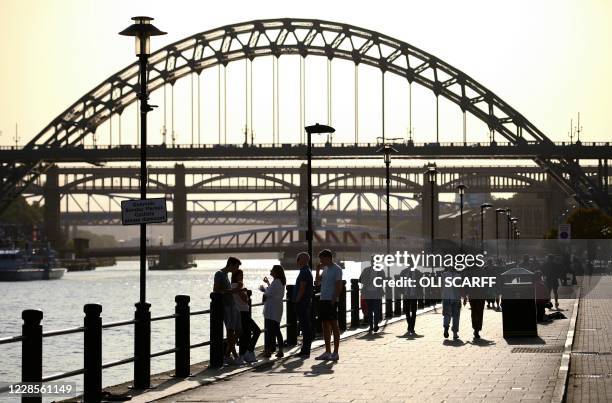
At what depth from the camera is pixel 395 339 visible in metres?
32.0

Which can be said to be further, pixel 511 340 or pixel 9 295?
pixel 9 295

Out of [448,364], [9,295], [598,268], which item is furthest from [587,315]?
[9,295]

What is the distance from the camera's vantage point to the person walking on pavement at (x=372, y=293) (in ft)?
114

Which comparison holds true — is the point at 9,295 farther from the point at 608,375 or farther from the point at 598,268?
the point at 608,375

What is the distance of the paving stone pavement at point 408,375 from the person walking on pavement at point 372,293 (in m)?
3.13

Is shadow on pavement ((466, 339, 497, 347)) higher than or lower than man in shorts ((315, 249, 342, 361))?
lower

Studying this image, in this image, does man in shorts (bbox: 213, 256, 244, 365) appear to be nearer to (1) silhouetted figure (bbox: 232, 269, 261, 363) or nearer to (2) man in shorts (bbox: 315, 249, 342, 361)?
(1) silhouetted figure (bbox: 232, 269, 261, 363)

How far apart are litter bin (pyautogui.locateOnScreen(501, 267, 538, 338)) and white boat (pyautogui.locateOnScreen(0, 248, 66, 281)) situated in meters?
118

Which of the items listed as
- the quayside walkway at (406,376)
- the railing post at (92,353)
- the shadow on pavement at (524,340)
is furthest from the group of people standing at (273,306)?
the railing post at (92,353)

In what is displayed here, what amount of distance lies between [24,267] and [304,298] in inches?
5190

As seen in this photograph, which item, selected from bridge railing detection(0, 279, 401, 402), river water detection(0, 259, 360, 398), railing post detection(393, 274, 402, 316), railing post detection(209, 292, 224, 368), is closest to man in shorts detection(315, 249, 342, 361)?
railing post detection(209, 292, 224, 368)

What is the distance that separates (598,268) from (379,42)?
4237cm

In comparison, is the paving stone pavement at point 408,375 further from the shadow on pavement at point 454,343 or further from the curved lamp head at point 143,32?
the curved lamp head at point 143,32

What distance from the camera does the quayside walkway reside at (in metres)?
19.2
